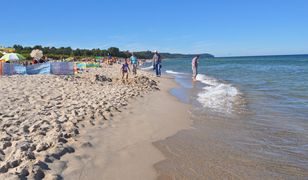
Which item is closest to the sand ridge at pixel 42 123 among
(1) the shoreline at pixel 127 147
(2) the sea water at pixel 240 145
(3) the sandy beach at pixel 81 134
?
(3) the sandy beach at pixel 81 134

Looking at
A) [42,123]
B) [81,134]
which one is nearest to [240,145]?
[81,134]

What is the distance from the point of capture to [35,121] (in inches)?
256

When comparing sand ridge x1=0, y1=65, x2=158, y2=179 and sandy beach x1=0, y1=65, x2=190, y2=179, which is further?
sandy beach x1=0, y1=65, x2=190, y2=179

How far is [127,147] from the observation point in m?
5.53

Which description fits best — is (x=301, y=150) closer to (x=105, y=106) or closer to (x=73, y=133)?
(x=73, y=133)

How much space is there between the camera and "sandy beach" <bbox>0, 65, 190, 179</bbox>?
427 cm

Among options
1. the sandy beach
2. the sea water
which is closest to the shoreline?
the sandy beach

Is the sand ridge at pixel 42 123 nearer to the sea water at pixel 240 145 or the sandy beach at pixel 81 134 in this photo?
the sandy beach at pixel 81 134

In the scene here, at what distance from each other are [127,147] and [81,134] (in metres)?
0.95

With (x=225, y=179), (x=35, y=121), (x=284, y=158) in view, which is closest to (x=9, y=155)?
(x=35, y=121)

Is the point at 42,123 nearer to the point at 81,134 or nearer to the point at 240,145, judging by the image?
the point at 81,134

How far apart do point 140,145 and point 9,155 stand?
2.16 meters

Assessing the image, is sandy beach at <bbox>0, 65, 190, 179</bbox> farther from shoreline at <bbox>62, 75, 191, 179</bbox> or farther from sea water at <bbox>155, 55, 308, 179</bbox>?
sea water at <bbox>155, 55, 308, 179</bbox>

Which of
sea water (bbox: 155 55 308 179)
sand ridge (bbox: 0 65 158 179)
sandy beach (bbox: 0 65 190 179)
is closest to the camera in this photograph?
sand ridge (bbox: 0 65 158 179)
